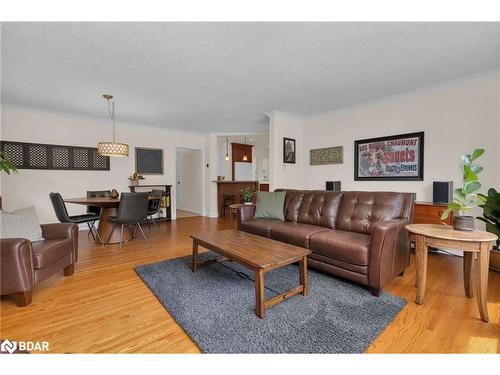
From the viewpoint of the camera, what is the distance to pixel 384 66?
268 centimetres

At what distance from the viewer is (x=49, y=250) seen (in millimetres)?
1977

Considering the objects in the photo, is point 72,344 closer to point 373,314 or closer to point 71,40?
point 373,314

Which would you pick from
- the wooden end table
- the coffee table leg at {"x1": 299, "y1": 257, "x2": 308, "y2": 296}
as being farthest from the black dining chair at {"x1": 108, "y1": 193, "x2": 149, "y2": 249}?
the wooden end table

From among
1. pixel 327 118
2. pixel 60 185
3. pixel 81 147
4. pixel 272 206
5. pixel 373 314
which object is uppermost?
pixel 327 118

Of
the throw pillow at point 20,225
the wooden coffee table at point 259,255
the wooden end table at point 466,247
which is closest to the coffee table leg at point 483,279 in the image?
the wooden end table at point 466,247

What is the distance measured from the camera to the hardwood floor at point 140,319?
1.37 m

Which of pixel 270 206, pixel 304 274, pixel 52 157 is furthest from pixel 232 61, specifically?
pixel 52 157

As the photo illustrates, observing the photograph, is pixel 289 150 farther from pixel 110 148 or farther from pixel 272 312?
pixel 272 312

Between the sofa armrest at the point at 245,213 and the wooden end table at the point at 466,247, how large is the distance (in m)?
1.99

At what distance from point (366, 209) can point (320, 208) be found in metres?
0.56

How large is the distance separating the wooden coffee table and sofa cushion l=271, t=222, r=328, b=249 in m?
0.45

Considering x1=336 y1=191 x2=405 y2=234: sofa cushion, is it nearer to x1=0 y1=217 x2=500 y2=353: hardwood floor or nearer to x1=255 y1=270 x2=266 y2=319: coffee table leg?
x1=0 y1=217 x2=500 y2=353: hardwood floor
